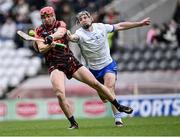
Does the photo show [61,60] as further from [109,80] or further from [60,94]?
[109,80]

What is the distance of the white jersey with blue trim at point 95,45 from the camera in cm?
1723

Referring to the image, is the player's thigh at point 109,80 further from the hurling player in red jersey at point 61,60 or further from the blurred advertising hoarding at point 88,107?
the blurred advertising hoarding at point 88,107

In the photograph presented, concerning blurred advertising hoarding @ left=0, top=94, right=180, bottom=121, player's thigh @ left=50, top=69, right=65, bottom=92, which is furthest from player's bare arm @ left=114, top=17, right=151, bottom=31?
blurred advertising hoarding @ left=0, top=94, right=180, bottom=121

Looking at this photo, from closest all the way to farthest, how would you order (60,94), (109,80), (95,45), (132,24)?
(60,94)
(132,24)
(95,45)
(109,80)

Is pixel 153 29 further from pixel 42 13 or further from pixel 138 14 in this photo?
pixel 42 13

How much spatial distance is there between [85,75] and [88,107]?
907 centimetres

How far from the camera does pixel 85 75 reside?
16422 millimetres

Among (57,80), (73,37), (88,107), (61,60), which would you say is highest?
(73,37)

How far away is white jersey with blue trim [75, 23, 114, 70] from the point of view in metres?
17.2

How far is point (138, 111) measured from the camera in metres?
25.0

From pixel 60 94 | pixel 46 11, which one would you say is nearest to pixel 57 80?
pixel 60 94

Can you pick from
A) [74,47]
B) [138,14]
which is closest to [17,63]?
[74,47]

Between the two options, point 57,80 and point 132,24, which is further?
point 132,24

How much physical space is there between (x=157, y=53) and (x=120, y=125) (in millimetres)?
10635
